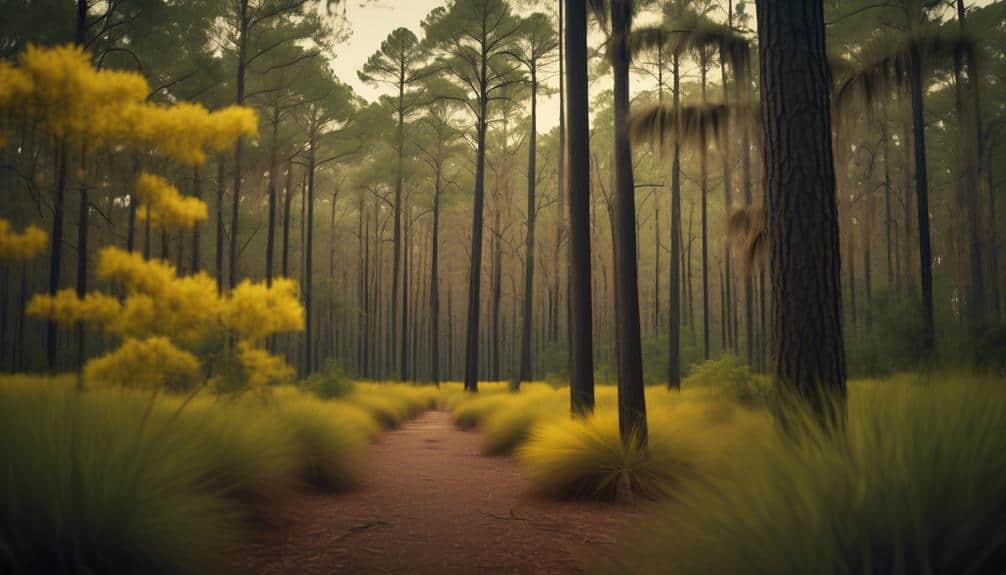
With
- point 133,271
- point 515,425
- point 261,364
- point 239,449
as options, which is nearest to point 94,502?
point 239,449

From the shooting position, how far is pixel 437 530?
480 cm

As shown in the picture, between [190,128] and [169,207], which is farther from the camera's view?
[169,207]

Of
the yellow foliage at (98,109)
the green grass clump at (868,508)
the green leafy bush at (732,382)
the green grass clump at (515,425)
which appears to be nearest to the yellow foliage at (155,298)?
the yellow foliage at (98,109)

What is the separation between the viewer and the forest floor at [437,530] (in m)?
3.76

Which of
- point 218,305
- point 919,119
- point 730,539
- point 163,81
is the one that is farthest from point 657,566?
point 163,81

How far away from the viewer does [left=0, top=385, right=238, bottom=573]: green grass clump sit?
2398 mm

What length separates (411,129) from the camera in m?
23.2

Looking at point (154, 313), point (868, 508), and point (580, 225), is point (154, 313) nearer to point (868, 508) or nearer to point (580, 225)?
point (868, 508)

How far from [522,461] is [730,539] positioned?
5.63 m

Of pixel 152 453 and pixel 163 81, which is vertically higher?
pixel 163 81

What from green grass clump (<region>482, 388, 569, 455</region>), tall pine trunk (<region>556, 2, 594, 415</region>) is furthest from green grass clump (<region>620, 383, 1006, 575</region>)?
green grass clump (<region>482, 388, 569, 455</region>)

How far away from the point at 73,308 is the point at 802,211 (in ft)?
17.9

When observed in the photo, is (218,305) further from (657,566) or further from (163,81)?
(163,81)

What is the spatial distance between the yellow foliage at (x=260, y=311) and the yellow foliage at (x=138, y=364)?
1.63 feet
